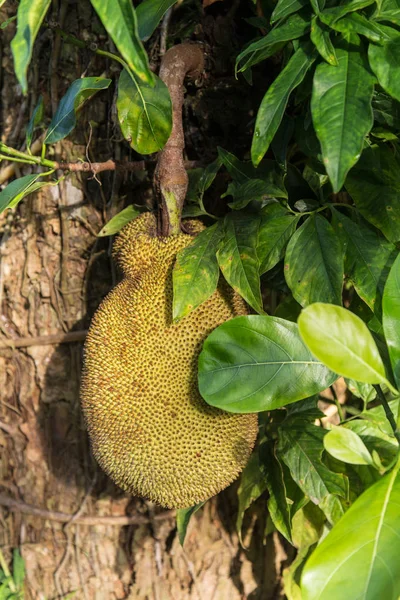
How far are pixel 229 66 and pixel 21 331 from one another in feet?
2.06

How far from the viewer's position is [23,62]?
45 centimetres

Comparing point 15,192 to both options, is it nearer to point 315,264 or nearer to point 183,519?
point 315,264

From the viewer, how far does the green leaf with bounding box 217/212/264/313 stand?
0.75 m

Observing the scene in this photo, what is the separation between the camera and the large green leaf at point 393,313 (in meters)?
0.62

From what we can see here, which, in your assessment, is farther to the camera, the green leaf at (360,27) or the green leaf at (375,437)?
the green leaf at (375,437)

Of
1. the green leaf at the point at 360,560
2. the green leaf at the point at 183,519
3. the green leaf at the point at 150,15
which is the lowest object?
the green leaf at the point at 183,519

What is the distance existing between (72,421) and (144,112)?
616 mm

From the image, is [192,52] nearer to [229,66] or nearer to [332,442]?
[229,66]

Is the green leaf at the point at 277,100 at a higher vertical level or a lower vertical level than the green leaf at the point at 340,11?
lower

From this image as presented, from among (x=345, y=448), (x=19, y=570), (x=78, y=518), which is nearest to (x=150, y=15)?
(x=345, y=448)

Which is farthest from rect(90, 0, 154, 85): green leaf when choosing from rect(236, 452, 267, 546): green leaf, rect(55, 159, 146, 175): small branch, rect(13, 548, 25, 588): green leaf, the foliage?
rect(13, 548, 25, 588): green leaf

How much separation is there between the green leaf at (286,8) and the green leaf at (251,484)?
64cm

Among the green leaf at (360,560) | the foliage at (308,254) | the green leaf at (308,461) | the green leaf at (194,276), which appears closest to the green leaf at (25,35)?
the foliage at (308,254)

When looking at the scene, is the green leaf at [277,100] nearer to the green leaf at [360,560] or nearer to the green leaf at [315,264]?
the green leaf at [315,264]
